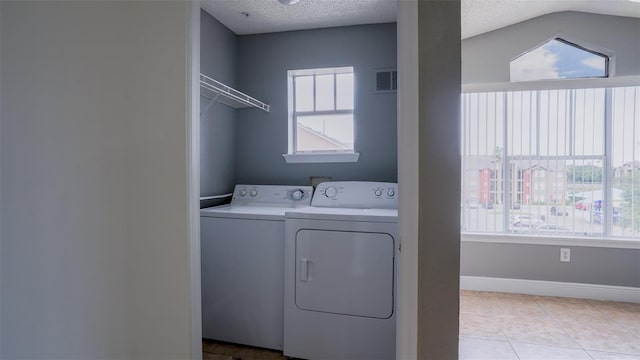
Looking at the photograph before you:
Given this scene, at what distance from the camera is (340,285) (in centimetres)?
170

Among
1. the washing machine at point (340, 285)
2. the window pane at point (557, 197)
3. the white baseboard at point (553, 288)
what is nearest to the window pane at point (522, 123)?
the window pane at point (557, 197)

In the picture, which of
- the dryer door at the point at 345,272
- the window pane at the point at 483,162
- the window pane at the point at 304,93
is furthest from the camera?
the window pane at the point at 483,162

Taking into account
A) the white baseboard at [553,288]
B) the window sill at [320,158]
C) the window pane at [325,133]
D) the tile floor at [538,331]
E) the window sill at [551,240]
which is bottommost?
the tile floor at [538,331]

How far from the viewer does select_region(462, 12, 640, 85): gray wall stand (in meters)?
2.60

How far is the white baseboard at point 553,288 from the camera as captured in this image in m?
2.63

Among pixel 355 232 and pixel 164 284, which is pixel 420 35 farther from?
pixel 164 284

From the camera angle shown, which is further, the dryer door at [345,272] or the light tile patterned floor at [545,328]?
the light tile patterned floor at [545,328]

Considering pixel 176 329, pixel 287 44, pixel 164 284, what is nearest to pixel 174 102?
pixel 164 284

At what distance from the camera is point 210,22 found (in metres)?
2.33

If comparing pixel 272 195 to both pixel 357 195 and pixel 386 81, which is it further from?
pixel 386 81

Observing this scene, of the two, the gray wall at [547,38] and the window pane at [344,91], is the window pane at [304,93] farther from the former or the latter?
the gray wall at [547,38]

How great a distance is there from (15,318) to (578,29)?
4.26m

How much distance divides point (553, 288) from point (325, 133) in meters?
2.48

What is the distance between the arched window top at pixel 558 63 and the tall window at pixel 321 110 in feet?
5.26
